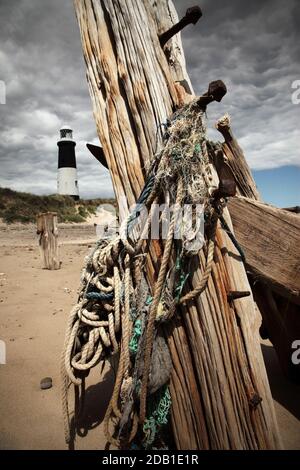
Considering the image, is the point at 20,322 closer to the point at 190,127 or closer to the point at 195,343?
the point at 195,343

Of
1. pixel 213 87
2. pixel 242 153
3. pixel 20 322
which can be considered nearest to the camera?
pixel 213 87

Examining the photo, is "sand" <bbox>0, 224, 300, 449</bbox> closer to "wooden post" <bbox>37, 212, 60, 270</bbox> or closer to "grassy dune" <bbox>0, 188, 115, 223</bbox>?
"wooden post" <bbox>37, 212, 60, 270</bbox>

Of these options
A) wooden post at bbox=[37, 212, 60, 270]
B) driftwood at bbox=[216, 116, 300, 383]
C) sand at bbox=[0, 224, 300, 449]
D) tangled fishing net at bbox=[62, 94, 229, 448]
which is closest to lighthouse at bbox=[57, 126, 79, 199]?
wooden post at bbox=[37, 212, 60, 270]

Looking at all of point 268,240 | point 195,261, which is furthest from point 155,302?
point 268,240

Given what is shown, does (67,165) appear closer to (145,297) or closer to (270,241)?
(145,297)

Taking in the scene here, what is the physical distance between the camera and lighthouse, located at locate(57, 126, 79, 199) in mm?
34375

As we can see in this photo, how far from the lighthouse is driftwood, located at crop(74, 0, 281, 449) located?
33.7 m

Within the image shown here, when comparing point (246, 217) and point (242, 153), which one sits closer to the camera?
point (246, 217)

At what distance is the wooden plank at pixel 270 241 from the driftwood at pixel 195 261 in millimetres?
85

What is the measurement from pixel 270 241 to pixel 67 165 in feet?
122

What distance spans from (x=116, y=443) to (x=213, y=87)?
6.11 ft

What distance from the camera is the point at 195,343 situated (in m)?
1.45

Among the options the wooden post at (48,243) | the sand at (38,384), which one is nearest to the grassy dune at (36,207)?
the wooden post at (48,243)

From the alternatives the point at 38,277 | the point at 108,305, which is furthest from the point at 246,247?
the point at 38,277
